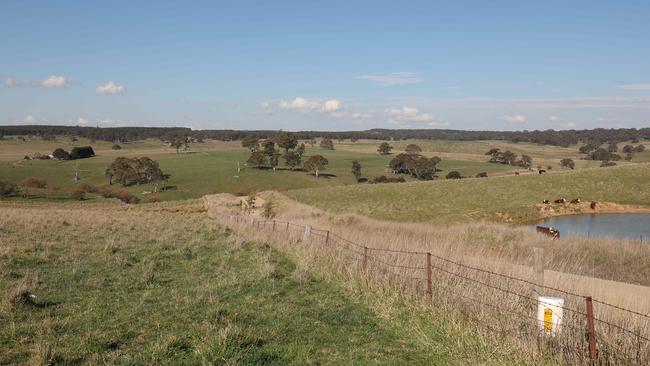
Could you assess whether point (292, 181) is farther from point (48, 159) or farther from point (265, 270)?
point (265, 270)

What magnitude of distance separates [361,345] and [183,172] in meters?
126

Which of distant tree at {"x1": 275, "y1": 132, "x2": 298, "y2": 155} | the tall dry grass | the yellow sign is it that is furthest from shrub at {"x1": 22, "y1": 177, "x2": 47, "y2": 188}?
the yellow sign

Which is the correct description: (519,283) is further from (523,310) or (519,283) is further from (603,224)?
(603,224)

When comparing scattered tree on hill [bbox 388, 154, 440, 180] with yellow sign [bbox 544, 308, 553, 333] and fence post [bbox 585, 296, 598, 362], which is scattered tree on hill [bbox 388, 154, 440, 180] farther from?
fence post [bbox 585, 296, 598, 362]

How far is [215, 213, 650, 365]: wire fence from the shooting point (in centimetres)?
731

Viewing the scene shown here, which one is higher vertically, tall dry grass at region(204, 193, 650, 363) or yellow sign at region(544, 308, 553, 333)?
yellow sign at region(544, 308, 553, 333)

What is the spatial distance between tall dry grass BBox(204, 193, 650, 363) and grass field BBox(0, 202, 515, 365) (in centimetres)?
75

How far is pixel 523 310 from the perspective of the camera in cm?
960

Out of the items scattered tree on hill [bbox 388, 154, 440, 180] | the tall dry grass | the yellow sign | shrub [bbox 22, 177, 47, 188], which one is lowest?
shrub [bbox 22, 177, 47, 188]

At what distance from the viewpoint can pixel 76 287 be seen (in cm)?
1196

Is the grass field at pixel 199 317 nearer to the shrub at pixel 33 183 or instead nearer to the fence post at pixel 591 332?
the fence post at pixel 591 332

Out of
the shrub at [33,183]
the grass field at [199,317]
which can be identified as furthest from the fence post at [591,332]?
the shrub at [33,183]

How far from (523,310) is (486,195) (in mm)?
51643

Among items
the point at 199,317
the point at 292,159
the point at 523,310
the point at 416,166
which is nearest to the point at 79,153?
the point at 292,159
